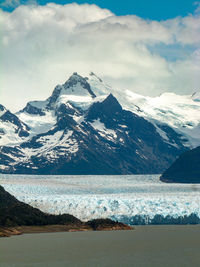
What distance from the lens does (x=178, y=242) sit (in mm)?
94812

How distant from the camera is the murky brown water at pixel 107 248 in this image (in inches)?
2953

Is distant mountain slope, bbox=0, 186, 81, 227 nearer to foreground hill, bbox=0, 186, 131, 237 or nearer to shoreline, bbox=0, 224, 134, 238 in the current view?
foreground hill, bbox=0, 186, 131, 237

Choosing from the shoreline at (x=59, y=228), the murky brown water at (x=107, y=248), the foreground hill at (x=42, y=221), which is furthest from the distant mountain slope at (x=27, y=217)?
the murky brown water at (x=107, y=248)

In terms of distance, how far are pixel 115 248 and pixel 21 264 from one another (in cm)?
1845

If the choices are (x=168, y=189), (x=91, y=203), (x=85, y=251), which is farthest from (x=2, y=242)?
(x=168, y=189)

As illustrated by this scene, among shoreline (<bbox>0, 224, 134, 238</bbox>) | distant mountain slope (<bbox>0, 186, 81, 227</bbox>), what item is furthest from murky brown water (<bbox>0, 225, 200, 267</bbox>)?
distant mountain slope (<bbox>0, 186, 81, 227</bbox>)

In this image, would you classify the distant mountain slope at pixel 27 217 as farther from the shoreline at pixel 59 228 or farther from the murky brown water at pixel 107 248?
the murky brown water at pixel 107 248

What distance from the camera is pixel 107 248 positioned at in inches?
3494

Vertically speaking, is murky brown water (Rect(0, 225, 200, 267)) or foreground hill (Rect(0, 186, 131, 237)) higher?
foreground hill (Rect(0, 186, 131, 237))

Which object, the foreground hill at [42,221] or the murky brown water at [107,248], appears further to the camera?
the foreground hill at [42,221]

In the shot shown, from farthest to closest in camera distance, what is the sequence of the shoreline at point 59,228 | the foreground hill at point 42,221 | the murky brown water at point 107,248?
1. the foreground hill at point 42,221
2. the shoreline at point 59,228
3. the murky brown water at point 107,248

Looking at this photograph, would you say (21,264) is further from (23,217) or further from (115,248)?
(23,217)

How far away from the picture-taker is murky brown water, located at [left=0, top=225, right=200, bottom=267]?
7499cm

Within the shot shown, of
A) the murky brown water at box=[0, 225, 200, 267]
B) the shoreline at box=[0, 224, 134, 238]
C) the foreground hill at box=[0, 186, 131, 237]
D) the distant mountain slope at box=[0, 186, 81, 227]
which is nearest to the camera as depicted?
the murky brown water at box=[0, 225, 200, 267]
